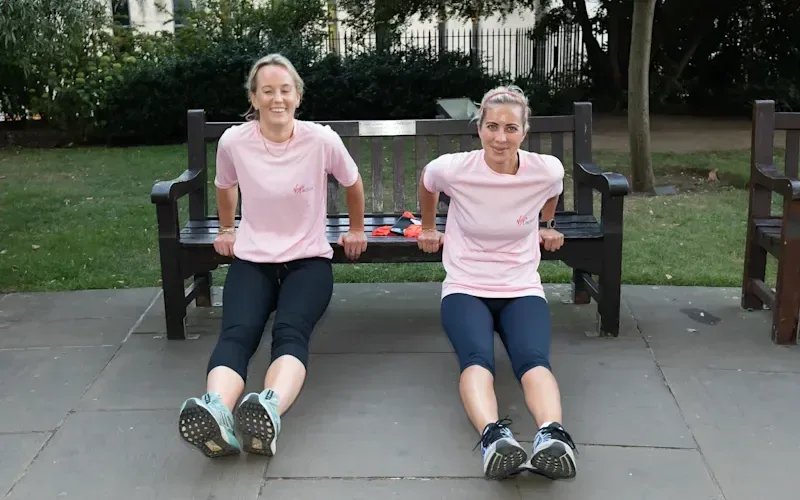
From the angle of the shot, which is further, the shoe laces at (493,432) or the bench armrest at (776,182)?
the bench armrest at (776,182)

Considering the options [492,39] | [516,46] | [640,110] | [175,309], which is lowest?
[175,309]

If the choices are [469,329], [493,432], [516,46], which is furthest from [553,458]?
[516,46]

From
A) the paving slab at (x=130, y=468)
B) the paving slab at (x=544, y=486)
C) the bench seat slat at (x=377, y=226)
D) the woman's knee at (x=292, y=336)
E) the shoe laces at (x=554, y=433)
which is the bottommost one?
the paving slab at (x=544, y=486)

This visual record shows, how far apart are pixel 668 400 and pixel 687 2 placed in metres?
15.1

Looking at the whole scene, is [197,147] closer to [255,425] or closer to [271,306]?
[271,306]

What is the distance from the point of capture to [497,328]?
3533 millimetres

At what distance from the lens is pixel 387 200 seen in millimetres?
8391

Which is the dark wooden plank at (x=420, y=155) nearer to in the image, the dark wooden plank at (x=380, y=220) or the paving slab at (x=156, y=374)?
the dark wooden plank at (x=380, y=220)

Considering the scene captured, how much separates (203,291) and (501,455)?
2.75 meters

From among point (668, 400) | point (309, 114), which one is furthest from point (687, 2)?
point (668, 400)

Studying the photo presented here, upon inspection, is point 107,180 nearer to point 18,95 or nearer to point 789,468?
point 18,95

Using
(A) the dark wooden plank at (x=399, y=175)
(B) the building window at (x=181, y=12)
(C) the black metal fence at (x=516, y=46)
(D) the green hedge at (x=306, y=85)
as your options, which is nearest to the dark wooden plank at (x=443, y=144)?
(A) the dark wooden plank at (x=399, y=175)

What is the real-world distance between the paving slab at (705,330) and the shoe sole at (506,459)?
1.61 metres

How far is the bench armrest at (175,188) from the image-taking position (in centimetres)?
417
